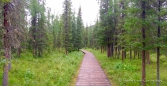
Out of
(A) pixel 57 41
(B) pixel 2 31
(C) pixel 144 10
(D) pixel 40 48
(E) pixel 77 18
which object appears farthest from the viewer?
(A) pixel 57 41

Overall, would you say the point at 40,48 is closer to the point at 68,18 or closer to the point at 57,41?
the point at 68,18

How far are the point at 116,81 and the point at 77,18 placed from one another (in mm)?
40195

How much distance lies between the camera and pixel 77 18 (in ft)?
166

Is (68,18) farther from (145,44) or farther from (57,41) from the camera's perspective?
(145,44)

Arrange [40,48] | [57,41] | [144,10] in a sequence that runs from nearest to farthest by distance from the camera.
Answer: [144,10] < [40,48] < [57,41]

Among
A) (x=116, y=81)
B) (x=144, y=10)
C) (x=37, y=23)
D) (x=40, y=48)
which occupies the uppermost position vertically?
(x=37, y=23)

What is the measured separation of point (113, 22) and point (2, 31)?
19.0 metres

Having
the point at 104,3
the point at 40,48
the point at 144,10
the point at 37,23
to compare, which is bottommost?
the point at 40,48

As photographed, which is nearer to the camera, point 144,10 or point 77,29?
point 144,10

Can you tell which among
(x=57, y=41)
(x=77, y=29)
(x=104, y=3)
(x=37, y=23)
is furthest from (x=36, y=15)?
(x=57, y=41)

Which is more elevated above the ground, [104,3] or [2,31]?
[104,3]

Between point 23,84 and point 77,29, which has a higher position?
point 77,29

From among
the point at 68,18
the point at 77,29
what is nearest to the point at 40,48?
the point at 68,18

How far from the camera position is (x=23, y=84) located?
10.4 m
